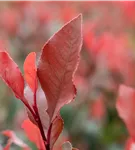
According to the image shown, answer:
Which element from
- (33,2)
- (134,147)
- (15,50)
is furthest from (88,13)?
(134,147)

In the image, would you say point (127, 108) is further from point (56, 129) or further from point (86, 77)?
point (86, 77)

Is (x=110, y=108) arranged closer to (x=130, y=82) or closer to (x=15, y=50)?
(x=130, y=82)

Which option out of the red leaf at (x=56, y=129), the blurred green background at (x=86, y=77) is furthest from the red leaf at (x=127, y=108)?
the blurred green background at (x=86, y=77)

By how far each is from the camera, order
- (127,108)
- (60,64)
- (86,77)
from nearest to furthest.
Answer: (60,64) < (127,108) < (86,77)

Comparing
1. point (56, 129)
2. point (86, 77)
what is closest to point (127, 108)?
point (56, 129)

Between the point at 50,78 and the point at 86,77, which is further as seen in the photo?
the point at 86,77

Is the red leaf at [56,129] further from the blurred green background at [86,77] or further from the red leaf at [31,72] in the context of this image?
the blurred green background at [86,77]
